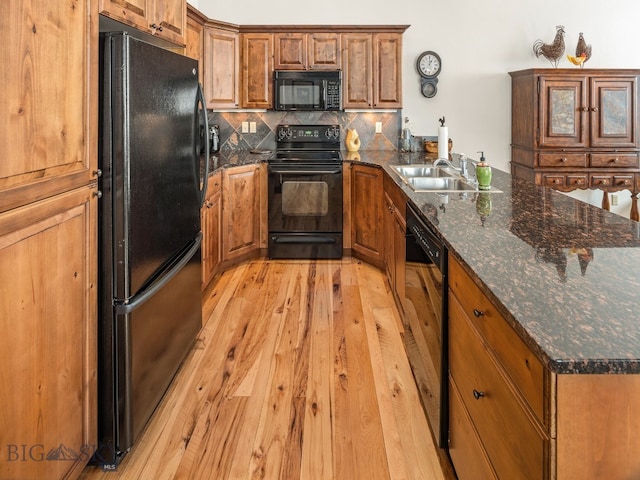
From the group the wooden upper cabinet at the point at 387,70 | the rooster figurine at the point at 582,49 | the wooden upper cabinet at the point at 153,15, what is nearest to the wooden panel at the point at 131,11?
the wooden upper cabinet at the point at 153,15

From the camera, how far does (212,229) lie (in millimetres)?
3971

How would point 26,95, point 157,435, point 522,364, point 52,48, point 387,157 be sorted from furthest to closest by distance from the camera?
point 387,157, point 157,435, point 52,48, point 26,95, point 522,364

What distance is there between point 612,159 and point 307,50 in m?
2.99

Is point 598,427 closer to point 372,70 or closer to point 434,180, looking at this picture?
point 434,180

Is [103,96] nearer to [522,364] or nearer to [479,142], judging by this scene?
[522,364]

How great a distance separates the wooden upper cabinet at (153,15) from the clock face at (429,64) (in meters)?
2.90

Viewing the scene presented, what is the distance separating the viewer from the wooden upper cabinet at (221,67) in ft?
15.3

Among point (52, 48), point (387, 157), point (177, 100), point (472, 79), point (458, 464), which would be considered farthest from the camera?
point (472, 79)

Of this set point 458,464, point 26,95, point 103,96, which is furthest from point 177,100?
point 458,464

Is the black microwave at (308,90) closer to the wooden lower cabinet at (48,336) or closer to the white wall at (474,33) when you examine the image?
the white wall at (474,33)

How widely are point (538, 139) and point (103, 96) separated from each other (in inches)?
162

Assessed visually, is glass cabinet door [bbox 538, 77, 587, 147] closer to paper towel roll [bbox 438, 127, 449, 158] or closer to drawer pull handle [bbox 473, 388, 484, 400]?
paper towel roll [bbox 438, 127, 449, 158]

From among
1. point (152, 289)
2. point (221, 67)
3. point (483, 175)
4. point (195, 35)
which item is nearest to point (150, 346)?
point (152, 289)

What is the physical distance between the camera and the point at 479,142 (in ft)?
17.5
